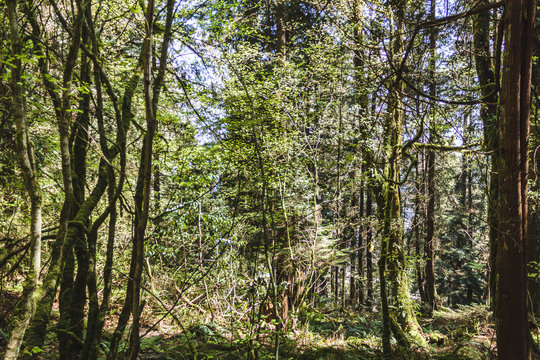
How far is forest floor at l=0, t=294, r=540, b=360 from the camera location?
16.0 feet

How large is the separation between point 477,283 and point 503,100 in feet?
63.7

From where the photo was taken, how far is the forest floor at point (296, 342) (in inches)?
192

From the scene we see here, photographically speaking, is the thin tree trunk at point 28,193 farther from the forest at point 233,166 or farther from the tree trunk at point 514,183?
the tree trunk at point 514,183

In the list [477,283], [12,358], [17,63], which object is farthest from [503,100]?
[477,283]

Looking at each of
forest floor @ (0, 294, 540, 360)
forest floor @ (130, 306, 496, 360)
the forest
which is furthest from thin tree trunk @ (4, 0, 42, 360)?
forest floor @ (0, 294, 540, 360)

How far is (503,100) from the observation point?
256 centimetres

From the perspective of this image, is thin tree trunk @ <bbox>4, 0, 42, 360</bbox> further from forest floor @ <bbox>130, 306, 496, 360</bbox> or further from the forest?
forest floor @ <bbox>130, 306, 496, 360</bbox>

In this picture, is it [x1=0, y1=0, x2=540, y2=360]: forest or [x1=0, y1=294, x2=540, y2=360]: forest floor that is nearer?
[x1=0, y1=0, x2=540, y2=360]: forest

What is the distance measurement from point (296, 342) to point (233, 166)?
3.84 m

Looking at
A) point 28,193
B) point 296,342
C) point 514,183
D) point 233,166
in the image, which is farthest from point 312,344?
point 28,193

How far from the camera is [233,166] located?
22.3 feet

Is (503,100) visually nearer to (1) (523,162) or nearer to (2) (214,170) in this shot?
(1) (523,162)

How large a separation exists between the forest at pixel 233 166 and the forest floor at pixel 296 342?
70 mm

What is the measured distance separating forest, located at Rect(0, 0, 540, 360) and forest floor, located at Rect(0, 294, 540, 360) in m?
0.07
